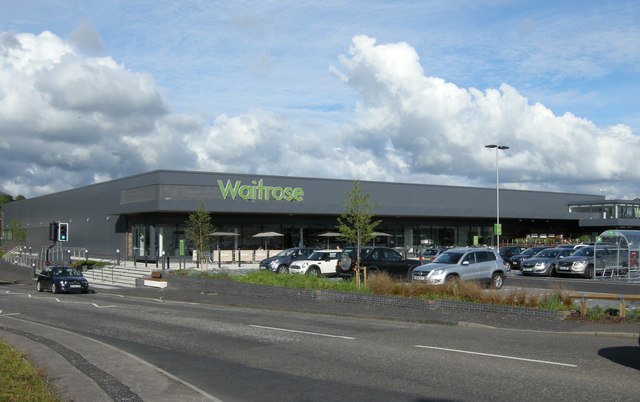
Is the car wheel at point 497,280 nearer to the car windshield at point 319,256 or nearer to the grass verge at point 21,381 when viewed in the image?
the car windshield at point 319,256

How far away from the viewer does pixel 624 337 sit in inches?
563

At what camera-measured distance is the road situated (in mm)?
9352

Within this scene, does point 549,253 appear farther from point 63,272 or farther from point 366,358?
point 366,358

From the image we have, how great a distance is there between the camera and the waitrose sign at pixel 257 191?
53.4m

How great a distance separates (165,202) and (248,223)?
854cm

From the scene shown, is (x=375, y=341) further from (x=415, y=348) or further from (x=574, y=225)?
(x=574, y=225)

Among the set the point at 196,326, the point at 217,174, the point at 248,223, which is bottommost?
the point at 196,326

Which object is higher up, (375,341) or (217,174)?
→ (217,174)

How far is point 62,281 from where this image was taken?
111ft

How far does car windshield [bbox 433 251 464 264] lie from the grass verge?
1772cm

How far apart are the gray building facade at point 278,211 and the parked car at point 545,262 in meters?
21.4

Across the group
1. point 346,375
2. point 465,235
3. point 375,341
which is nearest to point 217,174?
point 465,235

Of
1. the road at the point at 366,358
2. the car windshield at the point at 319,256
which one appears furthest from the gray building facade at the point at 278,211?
the road at the point at 366,358

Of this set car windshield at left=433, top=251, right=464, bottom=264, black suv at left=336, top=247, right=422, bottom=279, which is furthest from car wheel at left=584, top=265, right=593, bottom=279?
car windshield at left=433, top=251, right=464, bottom=264
